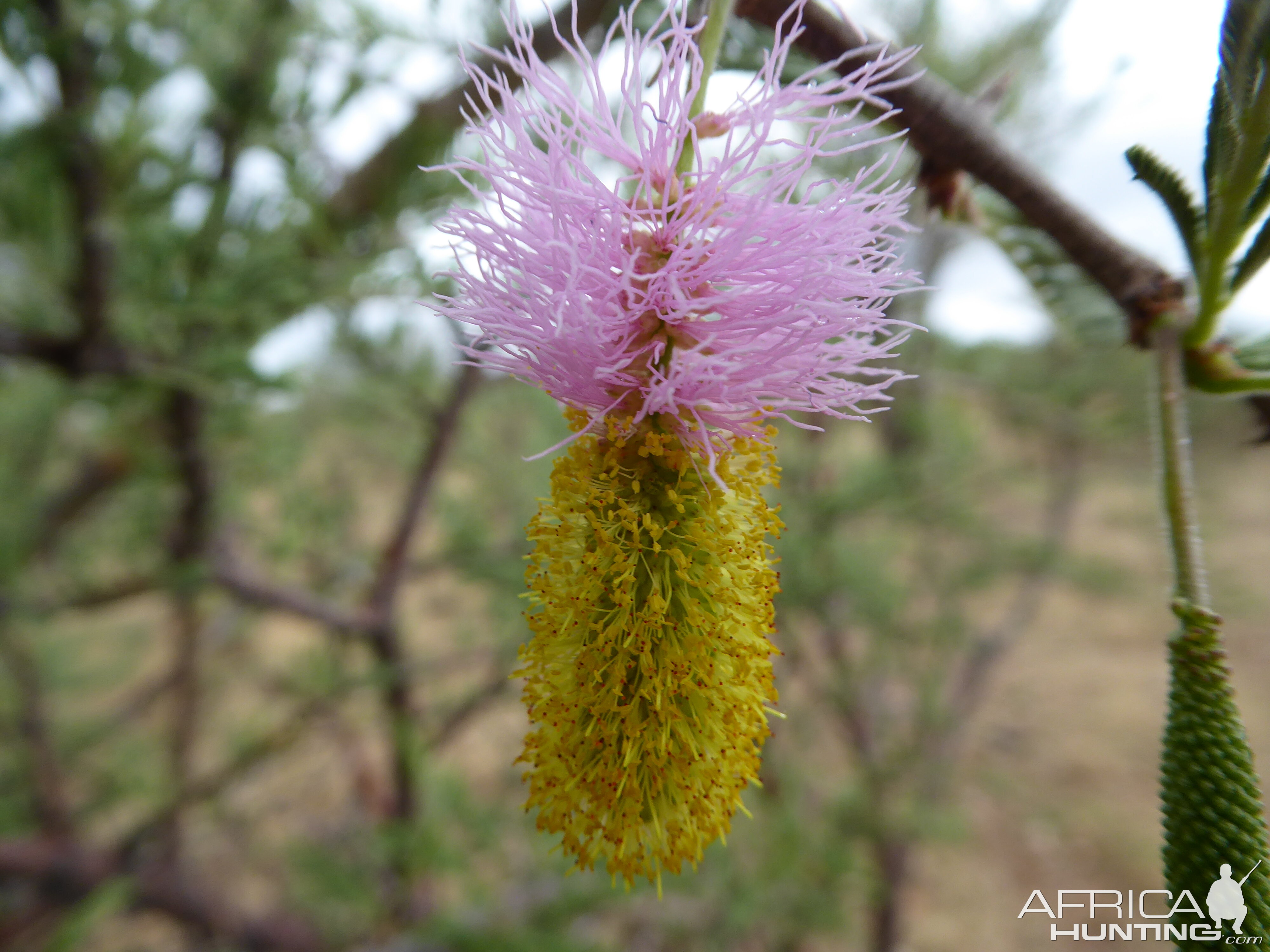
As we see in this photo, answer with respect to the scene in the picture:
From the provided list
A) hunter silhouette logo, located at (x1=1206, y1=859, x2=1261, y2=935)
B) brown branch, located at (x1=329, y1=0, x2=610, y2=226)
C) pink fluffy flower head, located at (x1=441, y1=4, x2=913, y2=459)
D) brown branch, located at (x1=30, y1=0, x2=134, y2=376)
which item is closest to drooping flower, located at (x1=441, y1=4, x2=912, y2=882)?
pink fluffy flower head, located at (x1=441, y1=4, x2=913, y2=459)

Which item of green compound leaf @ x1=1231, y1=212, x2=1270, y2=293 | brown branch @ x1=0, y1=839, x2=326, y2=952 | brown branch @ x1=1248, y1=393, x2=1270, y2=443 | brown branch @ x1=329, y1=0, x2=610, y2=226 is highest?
brown branch @ x1=329, y1=0, x2=610, y2=226

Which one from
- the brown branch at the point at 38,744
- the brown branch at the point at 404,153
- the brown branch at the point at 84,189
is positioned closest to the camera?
the brown branch at the point at 84,189

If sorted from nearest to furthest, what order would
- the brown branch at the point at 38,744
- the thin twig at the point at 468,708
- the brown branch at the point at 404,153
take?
the brown branch at the point at 404,153
the thin twig at the point at 468,708
the brown branch at the point at 38,744

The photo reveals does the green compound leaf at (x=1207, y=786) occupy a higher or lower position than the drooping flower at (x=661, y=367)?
lower

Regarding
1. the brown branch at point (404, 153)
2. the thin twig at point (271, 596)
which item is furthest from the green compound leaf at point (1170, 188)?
the thin twig at point (271, 596)

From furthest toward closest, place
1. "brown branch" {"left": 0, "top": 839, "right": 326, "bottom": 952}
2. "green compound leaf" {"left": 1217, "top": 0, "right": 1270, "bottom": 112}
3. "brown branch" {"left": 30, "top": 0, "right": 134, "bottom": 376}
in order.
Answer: "brown branch" {"left": 0, "top": 839, "right": 326, "bottom": 952} < "brown branch" {"left": 30, "top": 0, "right": 134, "bottom": 376} < "green compound leaf" {"left": 1217, "top": 0, "right": 1270, "bottom": 112}

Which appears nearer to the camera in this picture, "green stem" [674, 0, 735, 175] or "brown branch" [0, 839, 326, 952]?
"green stem" [674, 0, 735, 175]

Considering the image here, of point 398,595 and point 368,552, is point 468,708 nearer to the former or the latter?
point 398,595

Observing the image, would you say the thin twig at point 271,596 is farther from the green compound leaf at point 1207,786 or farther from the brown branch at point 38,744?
the green compound leaf at point 1207,786

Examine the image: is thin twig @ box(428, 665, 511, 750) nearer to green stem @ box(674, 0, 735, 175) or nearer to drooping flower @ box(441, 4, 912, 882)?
drooping flower @ box(441, 4, 912, 882)
